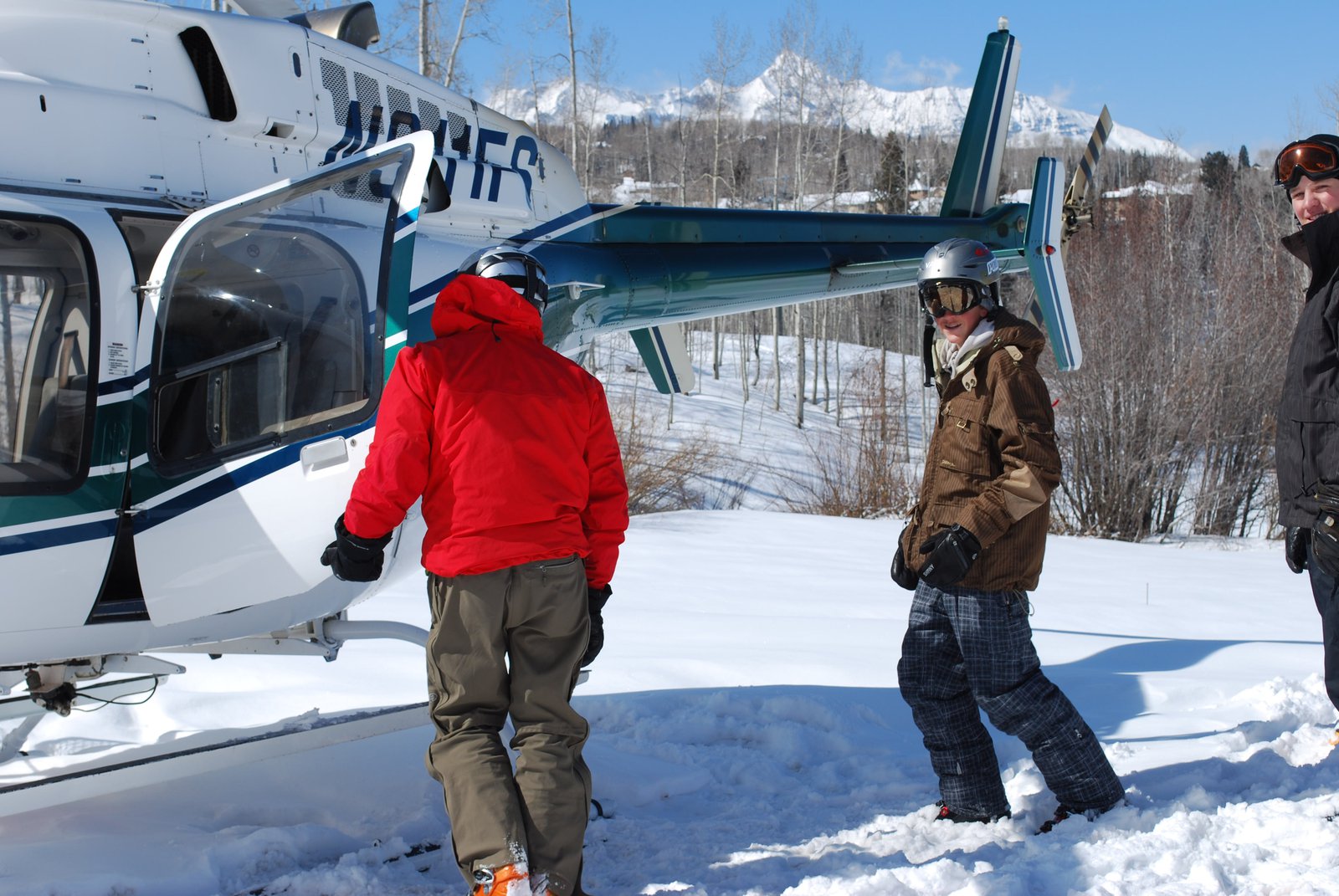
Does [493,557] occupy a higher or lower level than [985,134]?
lower

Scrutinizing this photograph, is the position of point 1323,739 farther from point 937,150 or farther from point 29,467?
point 937,150

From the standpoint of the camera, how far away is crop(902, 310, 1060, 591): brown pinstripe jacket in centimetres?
284

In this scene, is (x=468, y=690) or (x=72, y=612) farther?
(x=72, y=612)

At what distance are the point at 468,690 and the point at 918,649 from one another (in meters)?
1.38

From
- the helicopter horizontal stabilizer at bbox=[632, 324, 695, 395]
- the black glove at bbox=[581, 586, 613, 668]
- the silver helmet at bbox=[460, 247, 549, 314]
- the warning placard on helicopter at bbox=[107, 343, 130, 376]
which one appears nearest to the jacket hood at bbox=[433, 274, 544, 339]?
the silver helmet at bbox=[460, 247, 549, 314]

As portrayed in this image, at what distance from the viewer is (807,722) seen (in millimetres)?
4191

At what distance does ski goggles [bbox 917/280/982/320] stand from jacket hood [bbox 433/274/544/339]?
1.23 meters

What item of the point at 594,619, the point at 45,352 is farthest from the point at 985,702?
the point at 45,352

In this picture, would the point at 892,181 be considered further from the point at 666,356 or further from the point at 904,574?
the point at 904,574

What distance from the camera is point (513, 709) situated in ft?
8.28

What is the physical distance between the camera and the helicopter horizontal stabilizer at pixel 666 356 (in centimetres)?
671

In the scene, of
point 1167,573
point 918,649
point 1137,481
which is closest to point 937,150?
point 1137,481

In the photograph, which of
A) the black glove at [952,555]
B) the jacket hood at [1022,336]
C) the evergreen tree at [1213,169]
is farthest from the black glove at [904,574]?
the evergreen tree at [1213,169]

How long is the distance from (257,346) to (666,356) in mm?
3947
